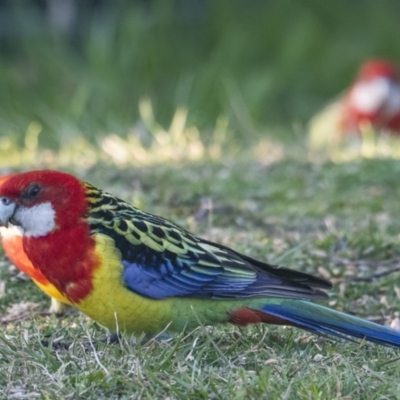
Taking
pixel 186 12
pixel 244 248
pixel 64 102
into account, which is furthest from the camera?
pixel 186 12

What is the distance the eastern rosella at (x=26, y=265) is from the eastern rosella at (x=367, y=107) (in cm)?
504

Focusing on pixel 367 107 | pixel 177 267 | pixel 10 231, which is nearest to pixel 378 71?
pixel 367 107

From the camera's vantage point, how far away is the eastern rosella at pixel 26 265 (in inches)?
140

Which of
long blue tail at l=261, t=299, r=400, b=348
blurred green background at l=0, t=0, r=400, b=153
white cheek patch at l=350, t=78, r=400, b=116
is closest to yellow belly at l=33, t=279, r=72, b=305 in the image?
long blue tail at l=261, t=299, r=400, b=348

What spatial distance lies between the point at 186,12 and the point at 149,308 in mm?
7354

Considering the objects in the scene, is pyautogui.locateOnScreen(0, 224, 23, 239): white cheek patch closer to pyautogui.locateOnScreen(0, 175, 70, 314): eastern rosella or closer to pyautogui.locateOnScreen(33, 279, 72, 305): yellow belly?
pyautogui.locateOnScreen(0, 175, 70, 314): eastern rosella

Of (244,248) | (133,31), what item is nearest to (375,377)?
(244,248)

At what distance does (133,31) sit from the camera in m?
9.23

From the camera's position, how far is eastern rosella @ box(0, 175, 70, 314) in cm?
355

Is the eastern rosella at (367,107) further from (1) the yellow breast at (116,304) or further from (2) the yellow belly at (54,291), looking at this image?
(1) the yellow breast at (116,304)

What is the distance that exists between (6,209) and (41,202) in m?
0.12

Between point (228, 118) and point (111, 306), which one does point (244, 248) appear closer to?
point (111, 306)

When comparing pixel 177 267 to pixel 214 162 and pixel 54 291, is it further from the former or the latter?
pixel 214 162

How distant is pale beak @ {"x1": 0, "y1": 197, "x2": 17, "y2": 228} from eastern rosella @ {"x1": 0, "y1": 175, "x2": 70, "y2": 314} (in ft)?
0.20
